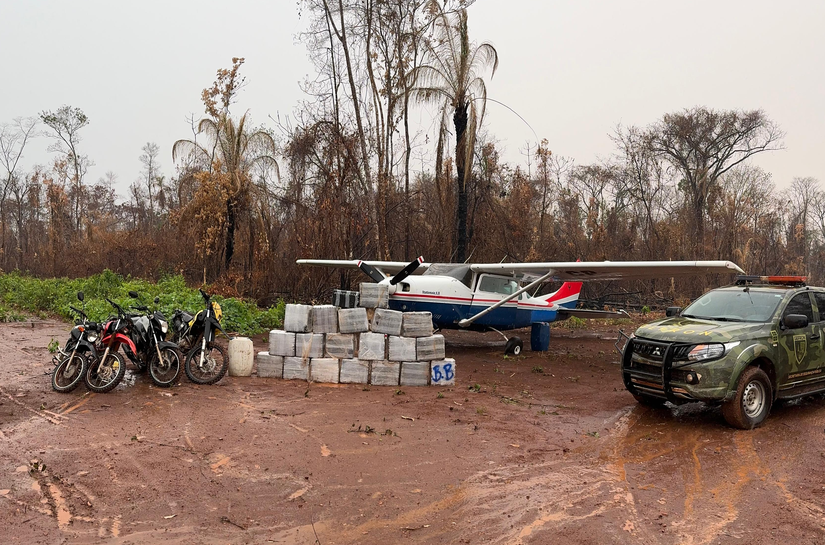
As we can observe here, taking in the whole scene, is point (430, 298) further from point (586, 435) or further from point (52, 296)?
point (52, 296)

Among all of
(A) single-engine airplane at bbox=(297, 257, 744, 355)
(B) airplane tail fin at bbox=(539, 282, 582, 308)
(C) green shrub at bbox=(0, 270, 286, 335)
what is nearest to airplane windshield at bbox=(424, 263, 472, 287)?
(A) single-engine airplane at bbox=(297, 257, 744, 355)

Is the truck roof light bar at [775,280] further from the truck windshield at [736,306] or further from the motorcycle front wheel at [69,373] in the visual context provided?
the motorcycle front wheel at [69,373]

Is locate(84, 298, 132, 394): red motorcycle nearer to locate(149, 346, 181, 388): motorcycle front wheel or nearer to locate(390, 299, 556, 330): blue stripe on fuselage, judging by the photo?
locate(149, 346, 181, 388): motorcycle front wheel

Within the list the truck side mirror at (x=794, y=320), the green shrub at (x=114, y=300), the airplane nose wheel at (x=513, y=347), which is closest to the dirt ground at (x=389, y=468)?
the truck side mirror at (x=794, y=320)

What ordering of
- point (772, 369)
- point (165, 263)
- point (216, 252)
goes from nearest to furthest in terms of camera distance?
point (772, 369) < point (216, 252) < point (165, 263)

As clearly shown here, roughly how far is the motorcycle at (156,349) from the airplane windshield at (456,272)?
5953 mm

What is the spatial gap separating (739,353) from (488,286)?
6.55 m

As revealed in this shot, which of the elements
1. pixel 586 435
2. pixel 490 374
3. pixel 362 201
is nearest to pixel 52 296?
pixel 362 201

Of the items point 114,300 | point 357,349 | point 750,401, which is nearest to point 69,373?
point 357,349

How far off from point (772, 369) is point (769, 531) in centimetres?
323

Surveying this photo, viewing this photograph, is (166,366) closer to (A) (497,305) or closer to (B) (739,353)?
(A) (497,305)

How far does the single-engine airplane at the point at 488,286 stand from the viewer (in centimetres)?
1098

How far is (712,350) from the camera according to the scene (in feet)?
20.1

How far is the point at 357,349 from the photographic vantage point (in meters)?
8.62
